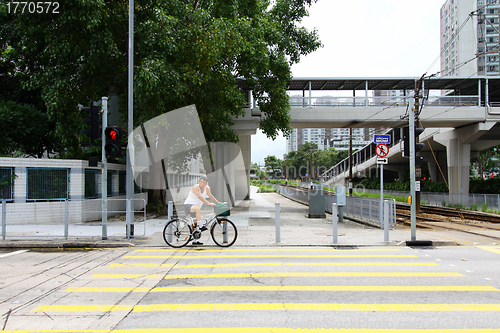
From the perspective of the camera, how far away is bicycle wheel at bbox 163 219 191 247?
9.87 metres

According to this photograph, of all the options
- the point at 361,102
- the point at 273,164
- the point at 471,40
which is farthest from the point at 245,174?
the point at 273,164

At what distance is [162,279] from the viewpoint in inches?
258

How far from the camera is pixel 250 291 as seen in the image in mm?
5789

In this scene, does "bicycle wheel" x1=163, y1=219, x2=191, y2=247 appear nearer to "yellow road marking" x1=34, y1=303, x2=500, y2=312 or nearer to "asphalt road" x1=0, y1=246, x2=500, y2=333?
"asphalt road" x1=0, y1=246, x2=500, y2=333

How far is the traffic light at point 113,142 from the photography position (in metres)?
10.6

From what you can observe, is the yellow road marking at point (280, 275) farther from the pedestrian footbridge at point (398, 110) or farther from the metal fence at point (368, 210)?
the pedestrian footbridge at point (398, 110)

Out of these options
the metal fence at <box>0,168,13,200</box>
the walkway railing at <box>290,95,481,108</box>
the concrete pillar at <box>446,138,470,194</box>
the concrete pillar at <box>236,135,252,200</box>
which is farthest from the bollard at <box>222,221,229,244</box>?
the concrete pillar at <box>446,138,470,194</box>

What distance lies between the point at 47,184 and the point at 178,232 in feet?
26.4

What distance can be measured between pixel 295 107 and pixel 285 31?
545 cm

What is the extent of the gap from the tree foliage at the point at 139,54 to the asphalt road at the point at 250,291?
6.98m

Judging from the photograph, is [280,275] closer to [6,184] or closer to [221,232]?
[221,232]

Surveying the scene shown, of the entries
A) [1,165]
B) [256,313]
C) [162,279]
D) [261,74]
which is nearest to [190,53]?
[261,74]

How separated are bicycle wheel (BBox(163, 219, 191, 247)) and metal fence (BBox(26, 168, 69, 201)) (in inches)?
295

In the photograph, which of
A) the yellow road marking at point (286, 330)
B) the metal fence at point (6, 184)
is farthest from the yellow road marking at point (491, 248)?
the metal fence at point (6, 184)
